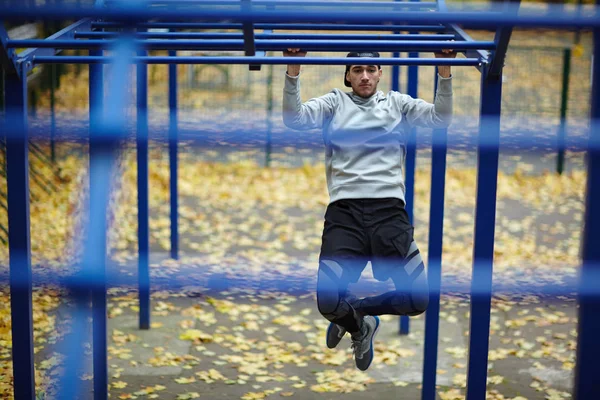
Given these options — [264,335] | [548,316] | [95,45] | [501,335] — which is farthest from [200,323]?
[95,45]

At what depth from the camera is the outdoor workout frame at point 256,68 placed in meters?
2.35

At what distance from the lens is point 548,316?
6.11m

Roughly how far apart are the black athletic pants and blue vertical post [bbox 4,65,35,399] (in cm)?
110

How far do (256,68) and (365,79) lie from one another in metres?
0.66

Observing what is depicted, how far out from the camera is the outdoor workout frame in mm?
2346

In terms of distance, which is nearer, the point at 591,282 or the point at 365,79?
the point at 591,282

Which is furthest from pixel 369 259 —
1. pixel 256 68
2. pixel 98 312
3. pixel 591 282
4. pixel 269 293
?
pixel 269 293

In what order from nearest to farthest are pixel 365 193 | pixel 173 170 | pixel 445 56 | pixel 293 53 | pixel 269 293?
1. pixel 293 53
2. pixel 445 56
3. pixel 365 193
4. pixel 269 293
5. pixel 173 170

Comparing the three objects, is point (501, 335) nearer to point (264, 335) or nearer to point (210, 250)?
point (264, 335)

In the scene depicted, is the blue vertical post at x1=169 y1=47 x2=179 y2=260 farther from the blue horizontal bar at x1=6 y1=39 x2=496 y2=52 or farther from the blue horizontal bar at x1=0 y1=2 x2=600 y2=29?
the blue horizontal bar at x1=0 y1=2 x2=600 y2=29

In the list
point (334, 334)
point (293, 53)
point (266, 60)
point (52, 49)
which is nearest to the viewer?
point (266, 60)

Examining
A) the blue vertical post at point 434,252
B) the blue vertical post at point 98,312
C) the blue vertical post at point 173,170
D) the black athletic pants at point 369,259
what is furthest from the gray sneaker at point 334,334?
the blue vertical post at point 173,170

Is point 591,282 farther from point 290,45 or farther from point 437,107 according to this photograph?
point 437,107

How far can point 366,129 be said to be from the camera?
3875 millimetres
